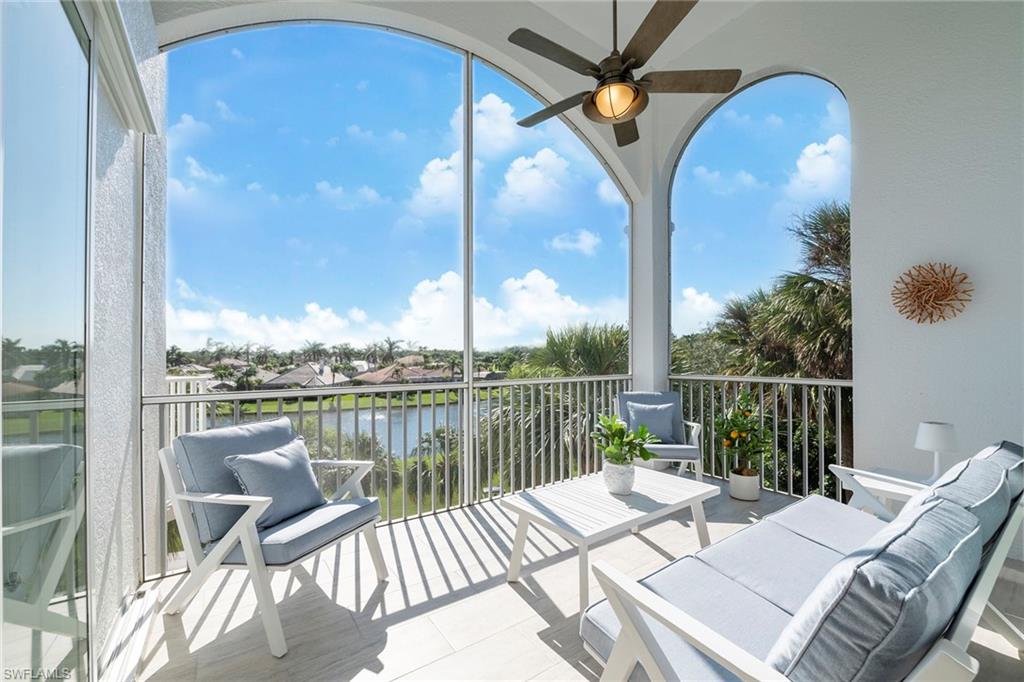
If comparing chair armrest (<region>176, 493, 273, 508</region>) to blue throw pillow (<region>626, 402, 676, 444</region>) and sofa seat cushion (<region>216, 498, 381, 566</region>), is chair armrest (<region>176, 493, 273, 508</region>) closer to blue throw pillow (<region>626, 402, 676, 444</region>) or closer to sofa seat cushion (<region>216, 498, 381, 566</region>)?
sofa seat cushion (<region>216, 498, 381, 566</region>)

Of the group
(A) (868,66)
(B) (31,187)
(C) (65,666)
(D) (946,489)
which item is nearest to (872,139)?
(A) (868,66)

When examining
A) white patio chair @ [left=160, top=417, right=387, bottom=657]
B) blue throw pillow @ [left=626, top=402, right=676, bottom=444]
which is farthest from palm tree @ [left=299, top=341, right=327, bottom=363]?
blue throw pillow @ [left=626, top=402, right=676, bottom=444]

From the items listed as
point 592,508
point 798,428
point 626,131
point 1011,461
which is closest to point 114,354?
point 592,508

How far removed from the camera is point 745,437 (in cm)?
339

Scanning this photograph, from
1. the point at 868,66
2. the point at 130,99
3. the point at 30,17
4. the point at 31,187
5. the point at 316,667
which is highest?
the point at 868,66

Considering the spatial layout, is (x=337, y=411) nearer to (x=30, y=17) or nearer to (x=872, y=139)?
(x=30, y=17)

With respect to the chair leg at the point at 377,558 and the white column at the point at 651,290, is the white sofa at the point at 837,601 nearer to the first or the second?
the chair leg at the point at 377,558

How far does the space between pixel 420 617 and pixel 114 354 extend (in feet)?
5.48

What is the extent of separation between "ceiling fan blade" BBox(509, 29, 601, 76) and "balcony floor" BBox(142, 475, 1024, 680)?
246 centimetres

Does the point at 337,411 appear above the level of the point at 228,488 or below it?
above

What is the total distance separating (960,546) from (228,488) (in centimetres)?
241

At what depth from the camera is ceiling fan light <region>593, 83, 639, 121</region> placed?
82.7 inches

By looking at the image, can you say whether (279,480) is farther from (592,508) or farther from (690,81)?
(690,81)

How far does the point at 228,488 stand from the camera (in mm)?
1941
